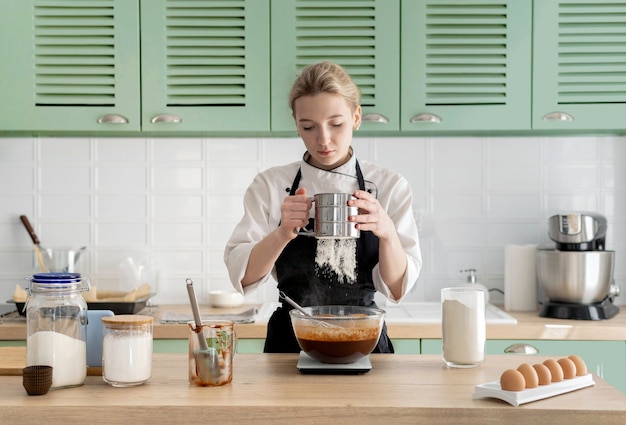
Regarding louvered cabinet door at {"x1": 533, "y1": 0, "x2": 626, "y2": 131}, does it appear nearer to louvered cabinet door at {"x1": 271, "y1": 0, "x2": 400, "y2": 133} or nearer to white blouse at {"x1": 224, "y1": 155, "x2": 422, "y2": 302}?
louvered cabinet door at {"x1": 271, "y1": 0, "x2": 400, "y2": 133}

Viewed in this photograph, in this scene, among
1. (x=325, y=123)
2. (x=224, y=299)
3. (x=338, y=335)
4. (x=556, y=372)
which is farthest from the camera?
(x=224, y=299)

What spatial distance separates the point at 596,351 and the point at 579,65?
3.91ft

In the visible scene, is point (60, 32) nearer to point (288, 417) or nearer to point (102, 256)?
point (102, 256)

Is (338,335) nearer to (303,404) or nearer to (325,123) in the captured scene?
(303,404)

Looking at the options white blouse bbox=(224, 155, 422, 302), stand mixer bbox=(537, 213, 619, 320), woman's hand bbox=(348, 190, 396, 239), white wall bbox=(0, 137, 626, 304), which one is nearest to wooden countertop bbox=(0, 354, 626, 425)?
woman's hand bbox=(348, 190, 396, 239)

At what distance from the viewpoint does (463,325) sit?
69.9 inches

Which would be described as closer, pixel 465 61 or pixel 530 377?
pixel 530 377

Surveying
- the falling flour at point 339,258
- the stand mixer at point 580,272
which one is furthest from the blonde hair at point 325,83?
the stand mixer at point 580,272

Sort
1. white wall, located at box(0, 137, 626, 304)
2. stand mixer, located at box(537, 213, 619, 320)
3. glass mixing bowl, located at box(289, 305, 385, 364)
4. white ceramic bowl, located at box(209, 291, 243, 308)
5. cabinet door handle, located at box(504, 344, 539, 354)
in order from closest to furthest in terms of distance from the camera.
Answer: glass mixing bowl, located at box(289, 305, 385, 364), cabinet door handle, located at box(504, 344, 539, 354), stand mixer, located at box(537, 213, 619, 320), white ceramic bowl, located at box(209, 291, 243, 308), white wall, located at box(0, 137, 626, 304)

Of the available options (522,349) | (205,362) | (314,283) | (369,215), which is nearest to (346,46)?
(314,283)

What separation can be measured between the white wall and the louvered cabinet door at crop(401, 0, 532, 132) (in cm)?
34

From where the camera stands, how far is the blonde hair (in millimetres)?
2074

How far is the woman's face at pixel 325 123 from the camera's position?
2.07m

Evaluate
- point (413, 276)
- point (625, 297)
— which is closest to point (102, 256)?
point (413, 276)
